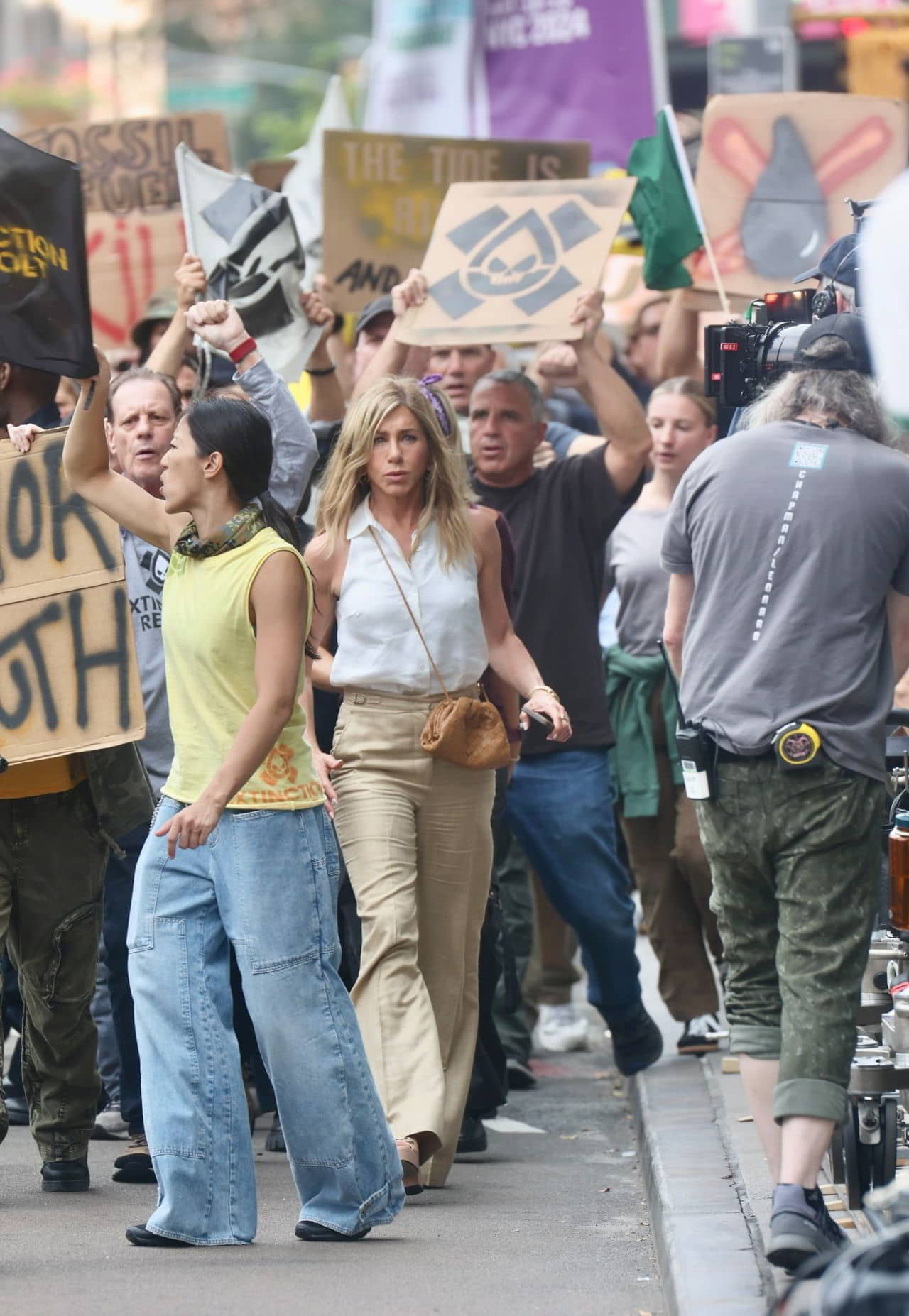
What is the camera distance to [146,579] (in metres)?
7.09

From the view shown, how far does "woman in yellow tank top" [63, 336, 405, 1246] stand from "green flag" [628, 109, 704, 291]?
3.27 metres

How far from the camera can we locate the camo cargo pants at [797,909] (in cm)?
512

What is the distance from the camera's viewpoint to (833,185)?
28.8ft

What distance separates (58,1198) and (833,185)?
457 cm

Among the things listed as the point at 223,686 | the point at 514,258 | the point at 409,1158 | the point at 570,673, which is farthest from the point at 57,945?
the point at 514,258

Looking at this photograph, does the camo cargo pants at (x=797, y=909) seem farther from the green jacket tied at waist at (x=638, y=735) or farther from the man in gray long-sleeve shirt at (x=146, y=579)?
the green jacket tied at waist at (x=638, y=735)

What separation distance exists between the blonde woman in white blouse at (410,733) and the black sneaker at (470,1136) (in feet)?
1.72

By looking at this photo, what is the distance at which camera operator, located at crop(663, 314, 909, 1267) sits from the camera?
17.0 feet

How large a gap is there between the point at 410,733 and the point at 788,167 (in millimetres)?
3251

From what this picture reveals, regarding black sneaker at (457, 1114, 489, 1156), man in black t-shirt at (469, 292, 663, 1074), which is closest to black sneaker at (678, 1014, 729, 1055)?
man in black t-shirt at (469, 292, 663, 1074)

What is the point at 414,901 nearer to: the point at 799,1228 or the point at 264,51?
the point at 799,1228

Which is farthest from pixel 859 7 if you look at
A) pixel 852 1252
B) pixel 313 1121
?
pixel 852 1252

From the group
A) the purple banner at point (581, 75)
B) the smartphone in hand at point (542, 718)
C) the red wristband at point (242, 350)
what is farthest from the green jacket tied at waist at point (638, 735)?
the purple banner at point (581, 75)

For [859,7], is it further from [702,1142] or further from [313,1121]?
[313,1121]
